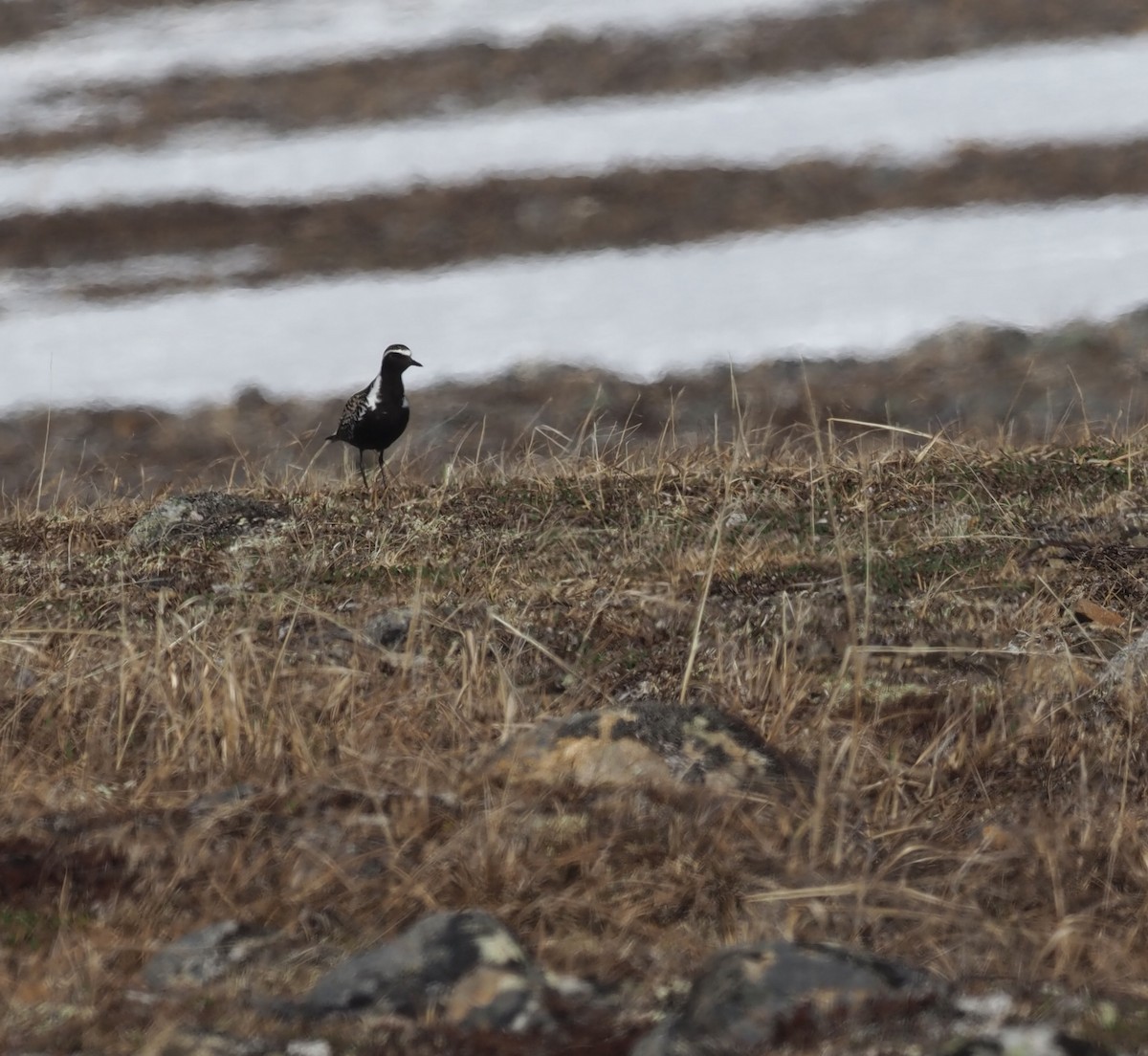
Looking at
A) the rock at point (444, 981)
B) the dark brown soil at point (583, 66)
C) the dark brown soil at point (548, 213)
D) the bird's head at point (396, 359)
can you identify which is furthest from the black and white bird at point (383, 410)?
the dark brown soil at point (583, 66)

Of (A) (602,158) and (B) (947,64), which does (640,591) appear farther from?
(B) (947,64)

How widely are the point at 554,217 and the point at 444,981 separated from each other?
16.6 meters

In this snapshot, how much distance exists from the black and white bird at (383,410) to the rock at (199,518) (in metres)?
1.10

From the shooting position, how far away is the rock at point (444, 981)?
3.01 metres

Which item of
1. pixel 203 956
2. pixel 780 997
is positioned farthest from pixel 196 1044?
pixel 780 997

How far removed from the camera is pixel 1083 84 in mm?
20078

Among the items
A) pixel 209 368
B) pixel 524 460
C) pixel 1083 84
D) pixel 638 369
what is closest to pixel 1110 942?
pixel 524 460

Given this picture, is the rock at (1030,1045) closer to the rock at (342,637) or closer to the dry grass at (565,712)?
the dry grass at (565,712)

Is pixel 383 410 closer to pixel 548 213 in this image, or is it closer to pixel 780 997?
pixel 780 997

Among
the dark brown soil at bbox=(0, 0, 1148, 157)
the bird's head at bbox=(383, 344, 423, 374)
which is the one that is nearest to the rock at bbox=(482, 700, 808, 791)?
the bird's head at bbox=(383, 344, 423, 374)

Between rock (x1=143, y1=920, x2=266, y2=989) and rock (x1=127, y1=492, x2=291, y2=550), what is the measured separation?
3.90 metres

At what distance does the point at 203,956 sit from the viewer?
3.26m

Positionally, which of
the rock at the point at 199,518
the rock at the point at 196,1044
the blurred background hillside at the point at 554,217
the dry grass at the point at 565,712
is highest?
the blurred background hillside at the point at 554,217

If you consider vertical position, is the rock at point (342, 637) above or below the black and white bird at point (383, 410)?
below
